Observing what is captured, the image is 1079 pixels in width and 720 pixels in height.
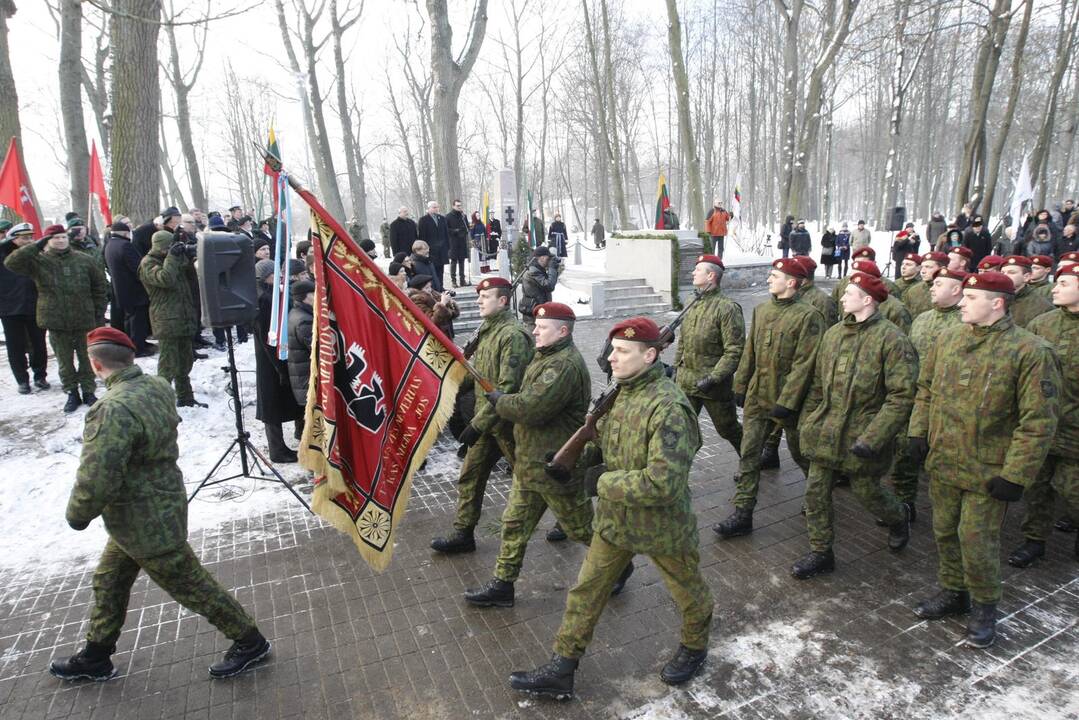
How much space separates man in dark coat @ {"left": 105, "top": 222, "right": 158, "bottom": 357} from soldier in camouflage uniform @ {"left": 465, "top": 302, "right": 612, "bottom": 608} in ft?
23.1

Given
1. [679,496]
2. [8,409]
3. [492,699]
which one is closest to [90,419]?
[492,699]

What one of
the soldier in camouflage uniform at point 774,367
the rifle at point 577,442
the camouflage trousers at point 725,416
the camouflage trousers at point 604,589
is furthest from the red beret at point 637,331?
the camouflage trousers at point 725,416

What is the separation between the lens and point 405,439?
438 centimetres

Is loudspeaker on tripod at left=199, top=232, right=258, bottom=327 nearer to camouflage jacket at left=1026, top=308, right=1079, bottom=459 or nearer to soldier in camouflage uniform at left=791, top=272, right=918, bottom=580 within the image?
soldier in camouflage uniform at left=791, top=272, right=918, bottom=580

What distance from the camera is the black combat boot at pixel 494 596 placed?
14.5 feet

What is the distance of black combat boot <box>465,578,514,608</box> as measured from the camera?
443 centimetres

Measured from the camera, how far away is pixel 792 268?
5320mm

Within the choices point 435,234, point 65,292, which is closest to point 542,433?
point 65,292

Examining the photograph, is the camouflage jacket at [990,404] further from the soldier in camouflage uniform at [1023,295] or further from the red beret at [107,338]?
the red beret at [107,338]

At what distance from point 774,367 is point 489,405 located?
2.34 meters

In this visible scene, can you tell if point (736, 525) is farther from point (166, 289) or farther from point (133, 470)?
point (166, 289)

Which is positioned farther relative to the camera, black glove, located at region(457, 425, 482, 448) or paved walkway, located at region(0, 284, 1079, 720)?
black glove, located at region(457, 425, 482, 448)

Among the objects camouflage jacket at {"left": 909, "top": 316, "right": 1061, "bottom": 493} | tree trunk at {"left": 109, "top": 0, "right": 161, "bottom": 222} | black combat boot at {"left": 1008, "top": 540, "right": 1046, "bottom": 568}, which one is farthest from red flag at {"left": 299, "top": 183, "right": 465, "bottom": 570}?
tree trunk at {"left": 109, "top": 0, "right": 161, "bottom": 222}

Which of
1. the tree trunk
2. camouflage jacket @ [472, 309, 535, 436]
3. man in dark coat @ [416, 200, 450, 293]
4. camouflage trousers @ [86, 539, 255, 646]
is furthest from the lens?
man in dark coat @ [416, 200, 450, 293]
